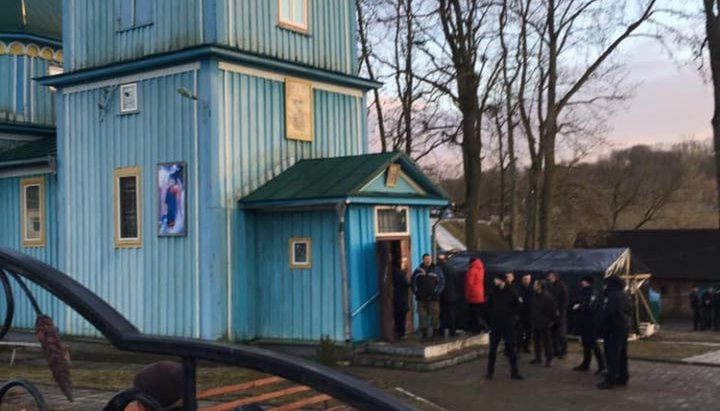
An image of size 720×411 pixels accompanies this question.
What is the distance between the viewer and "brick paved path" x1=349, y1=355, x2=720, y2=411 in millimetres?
11367

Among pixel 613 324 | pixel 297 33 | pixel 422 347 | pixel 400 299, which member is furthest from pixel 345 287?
pixel 297 33

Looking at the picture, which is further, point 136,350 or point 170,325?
point 170,325

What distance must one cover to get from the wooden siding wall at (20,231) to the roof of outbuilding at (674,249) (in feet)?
102

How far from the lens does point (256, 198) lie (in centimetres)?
1575

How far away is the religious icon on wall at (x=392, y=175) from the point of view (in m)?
15.8

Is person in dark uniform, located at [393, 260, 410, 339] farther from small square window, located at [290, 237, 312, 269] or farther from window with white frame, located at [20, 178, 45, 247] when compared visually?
window with white frame, located at [20, 178, 45, 247]

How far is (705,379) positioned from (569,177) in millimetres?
29542

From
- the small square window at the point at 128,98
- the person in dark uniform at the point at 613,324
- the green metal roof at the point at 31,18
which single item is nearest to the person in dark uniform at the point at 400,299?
the person in dark uniform at the point at 613,324

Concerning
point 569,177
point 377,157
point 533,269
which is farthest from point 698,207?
point 377,157

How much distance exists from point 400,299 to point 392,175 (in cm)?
240

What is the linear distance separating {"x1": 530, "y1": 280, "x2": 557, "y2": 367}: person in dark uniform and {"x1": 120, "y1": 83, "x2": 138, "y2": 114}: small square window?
28.8 feet

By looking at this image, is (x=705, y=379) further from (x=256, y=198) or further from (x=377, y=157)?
(x=256, y=198)

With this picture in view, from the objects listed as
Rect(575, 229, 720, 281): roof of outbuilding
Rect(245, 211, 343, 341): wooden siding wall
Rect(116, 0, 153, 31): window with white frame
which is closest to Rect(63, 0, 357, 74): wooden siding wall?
Rect(116, 0, 153, 31): window with white frame

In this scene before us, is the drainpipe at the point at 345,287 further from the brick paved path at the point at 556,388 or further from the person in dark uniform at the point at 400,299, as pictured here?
the person in dark uniform at the point at 400,299
